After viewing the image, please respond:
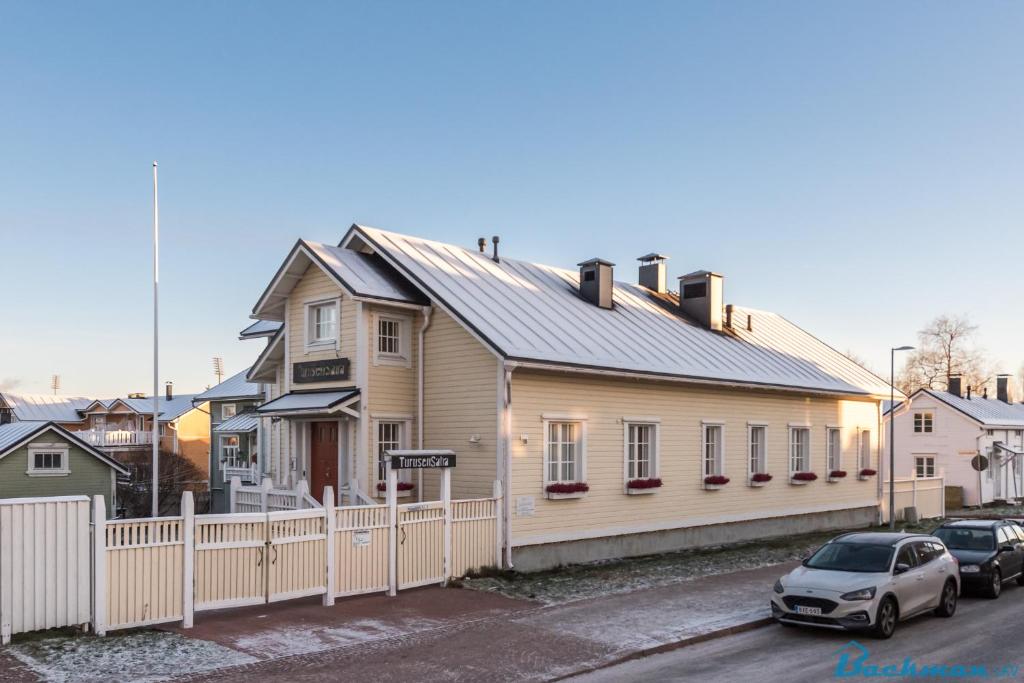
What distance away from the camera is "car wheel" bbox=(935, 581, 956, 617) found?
15070 millimetres

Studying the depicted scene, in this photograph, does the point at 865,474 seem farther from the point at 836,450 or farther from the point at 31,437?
the point at 31,437

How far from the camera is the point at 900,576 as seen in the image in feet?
45.5

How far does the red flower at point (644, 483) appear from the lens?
2097cm

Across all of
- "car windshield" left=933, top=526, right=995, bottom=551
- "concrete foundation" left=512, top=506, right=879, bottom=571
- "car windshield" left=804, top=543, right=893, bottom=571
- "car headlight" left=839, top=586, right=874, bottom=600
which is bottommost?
"concrete foundation" left=512, top=506, right=879, bottom=571

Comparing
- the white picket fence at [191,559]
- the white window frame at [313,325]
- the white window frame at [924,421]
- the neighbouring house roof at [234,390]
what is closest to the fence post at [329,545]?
the white picket fence at [191,559]

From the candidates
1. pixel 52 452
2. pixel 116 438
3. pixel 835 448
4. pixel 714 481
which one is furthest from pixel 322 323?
pixel 116 438

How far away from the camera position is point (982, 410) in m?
48.6

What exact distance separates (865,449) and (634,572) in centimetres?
1527

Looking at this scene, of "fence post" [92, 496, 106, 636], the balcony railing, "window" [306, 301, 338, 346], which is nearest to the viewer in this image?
"fence post" [92, 496, 106, 636]

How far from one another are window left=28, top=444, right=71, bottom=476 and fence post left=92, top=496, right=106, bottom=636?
33.8 metres

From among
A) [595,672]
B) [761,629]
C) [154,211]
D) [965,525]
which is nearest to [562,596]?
[761,629]

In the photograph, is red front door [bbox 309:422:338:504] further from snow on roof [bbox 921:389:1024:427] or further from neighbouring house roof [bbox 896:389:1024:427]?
snow on roof [bbox 921:389:1024:427]

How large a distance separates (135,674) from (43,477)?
36009 mm

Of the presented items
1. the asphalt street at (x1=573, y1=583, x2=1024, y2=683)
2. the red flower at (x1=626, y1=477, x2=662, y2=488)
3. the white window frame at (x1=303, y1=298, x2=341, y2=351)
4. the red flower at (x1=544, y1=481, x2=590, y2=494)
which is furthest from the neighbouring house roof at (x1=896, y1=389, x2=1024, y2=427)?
the white window frame at (x1=303, y1=298, x2=341, y2=351)
